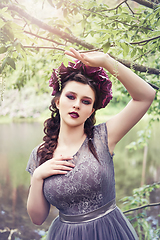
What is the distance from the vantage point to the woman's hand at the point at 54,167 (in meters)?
1.02

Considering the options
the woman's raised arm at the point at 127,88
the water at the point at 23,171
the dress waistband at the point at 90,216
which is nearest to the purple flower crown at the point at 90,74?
the woman's raised arm at the point at 127,88

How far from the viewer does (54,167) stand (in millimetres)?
1030

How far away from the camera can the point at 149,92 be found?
99 cm

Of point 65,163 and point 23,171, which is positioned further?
point 23,171

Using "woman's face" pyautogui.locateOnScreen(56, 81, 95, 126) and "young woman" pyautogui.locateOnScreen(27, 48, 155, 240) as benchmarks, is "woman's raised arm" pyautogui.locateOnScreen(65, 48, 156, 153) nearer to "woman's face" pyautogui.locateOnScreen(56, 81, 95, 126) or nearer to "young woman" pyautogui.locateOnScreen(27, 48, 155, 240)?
"young woman" pyautogui.locateOnScreen(27, 48, 155, 240)

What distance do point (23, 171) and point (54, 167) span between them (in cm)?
435

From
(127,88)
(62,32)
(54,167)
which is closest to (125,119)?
(127,88)

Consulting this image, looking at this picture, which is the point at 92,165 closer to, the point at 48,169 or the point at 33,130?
the point at 48,169

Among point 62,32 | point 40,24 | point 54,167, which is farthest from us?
point 62,32

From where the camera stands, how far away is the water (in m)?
3.66

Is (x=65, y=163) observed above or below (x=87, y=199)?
above

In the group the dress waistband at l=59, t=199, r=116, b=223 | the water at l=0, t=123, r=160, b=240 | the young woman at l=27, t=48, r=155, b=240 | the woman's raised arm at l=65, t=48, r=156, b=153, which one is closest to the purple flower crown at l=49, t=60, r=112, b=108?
the young woman at l=27, t=48, r=155, b=240

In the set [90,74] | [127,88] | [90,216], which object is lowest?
[90,216]

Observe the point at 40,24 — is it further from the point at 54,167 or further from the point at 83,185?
the point at 83,185
